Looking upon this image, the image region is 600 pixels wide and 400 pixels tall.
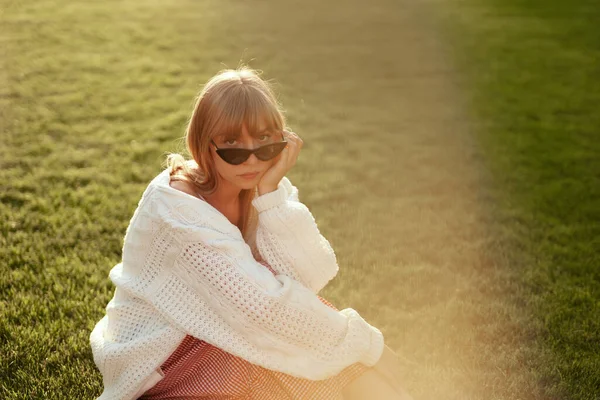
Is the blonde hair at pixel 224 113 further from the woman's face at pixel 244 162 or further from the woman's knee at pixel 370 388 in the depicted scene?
the woman's knee at pixel 370 388

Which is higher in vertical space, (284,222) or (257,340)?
(284,222)

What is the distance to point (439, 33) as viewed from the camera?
32.8 feet

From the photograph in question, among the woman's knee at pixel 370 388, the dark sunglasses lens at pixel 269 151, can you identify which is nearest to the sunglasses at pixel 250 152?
the dark sunglasses lens at pixel 269 151

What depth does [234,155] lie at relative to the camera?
284 centimetres

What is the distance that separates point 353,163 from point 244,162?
11.7 ft

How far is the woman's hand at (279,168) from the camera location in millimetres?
3008

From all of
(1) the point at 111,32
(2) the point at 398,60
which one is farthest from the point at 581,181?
(1) the point at 111,32

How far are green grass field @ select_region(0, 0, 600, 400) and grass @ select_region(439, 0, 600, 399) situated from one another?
0.02 meters

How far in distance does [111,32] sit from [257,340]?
7599mm

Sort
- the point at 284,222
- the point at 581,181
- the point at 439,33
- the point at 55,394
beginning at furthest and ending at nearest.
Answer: the point at 439,33 → the point at 581,181 → the point at 55,394 → the point at 284,222

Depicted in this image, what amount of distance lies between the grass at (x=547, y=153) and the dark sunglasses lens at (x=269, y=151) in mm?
1860

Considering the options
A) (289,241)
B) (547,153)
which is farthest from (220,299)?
(547,153)

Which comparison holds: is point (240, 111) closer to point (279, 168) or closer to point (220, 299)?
point (279, 168)

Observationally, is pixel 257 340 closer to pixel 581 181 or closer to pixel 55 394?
pixel 55 394
